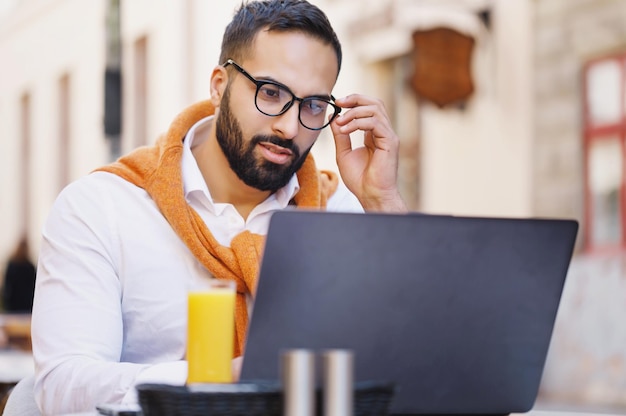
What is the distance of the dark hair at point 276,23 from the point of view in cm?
228

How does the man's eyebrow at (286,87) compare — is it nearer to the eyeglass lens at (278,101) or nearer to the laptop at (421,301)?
the eyeglass lens at (278,101)

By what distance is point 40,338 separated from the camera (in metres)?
1.99

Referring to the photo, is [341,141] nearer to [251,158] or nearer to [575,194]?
[251,158]

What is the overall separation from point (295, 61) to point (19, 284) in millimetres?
8267

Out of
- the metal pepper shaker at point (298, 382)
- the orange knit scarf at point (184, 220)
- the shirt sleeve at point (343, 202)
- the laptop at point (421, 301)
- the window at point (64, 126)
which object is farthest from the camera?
the window at point (64, 126)

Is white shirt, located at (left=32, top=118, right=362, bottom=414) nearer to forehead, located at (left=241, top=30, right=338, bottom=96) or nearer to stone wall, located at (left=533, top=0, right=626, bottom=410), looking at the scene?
forehead, located at (left=241, top=30, right=338, bottom=96)

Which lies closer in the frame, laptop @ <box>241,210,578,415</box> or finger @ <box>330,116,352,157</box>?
laptop @ <box>241,210,578,415</box>

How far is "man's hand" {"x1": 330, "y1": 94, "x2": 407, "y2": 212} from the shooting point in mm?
2357

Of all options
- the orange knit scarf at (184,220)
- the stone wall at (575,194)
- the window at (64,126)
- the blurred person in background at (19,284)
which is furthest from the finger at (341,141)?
the window at (64,126)

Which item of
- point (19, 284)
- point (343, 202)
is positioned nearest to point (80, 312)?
point (343, 202)

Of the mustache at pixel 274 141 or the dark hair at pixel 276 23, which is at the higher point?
the dark hair at pixel 276 23

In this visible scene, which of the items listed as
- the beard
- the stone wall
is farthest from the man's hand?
the stone wall

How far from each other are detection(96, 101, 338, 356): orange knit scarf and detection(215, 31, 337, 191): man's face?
120 millimetres

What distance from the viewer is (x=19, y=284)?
10.1 m
